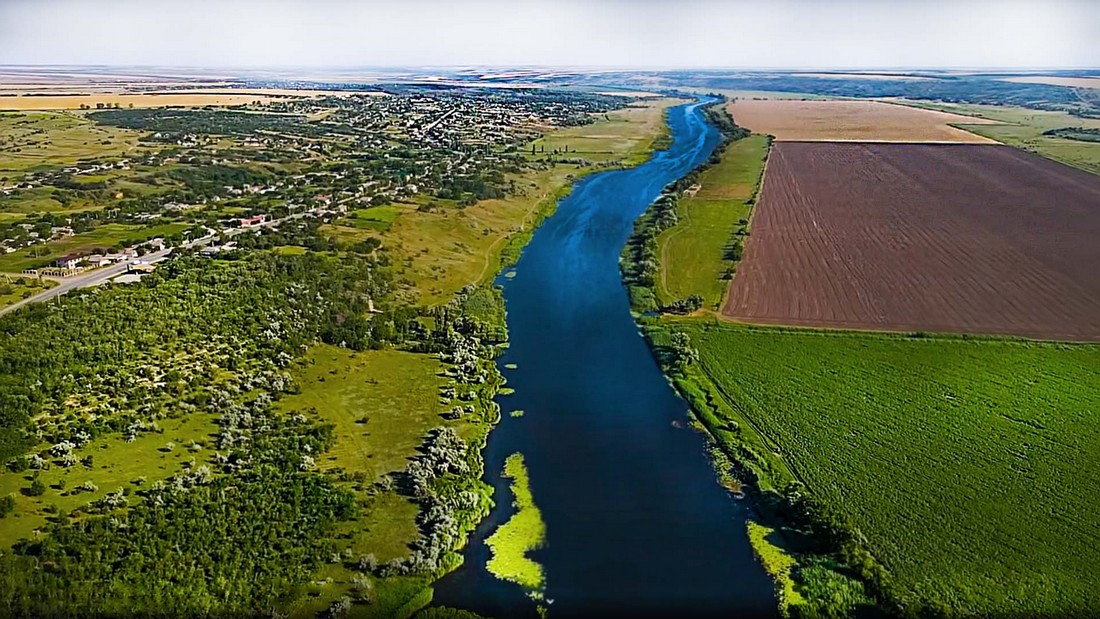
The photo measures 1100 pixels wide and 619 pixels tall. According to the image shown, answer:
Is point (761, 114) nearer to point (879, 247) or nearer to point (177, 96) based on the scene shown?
point (879, 247)

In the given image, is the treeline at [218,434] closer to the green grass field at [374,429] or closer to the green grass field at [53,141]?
the green grass field at [374,429]

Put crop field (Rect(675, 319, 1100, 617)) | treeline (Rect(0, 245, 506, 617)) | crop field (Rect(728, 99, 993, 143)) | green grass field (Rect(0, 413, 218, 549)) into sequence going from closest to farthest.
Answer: treeline (Rect(0, 245, 506, 617)) < crop field (Rect(675, 319, 1100, 617)) < green grass field (Rect(0, 413, 218, 549)) < crop field (Rect(728, 99, 993, 143))

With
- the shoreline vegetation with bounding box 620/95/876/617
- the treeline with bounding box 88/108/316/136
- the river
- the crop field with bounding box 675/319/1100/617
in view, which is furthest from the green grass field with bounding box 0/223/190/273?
the treeline with bounding box 88/108/316/136

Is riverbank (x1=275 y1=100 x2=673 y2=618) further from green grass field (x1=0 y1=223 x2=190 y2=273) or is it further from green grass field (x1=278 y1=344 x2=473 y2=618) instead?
green grass field (x1=0 y1=223 x2=190 y2=273)

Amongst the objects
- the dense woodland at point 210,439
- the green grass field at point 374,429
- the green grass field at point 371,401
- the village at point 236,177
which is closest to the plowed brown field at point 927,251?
the green grass field at point 371,401

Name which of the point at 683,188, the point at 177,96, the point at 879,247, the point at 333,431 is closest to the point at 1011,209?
the point at 879,247

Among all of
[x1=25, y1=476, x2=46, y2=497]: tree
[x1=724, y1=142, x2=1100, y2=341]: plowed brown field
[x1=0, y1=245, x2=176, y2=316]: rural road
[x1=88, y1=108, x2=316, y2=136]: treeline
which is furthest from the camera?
[x1=88, y1=108, x2=316, y2=136]: treeline
